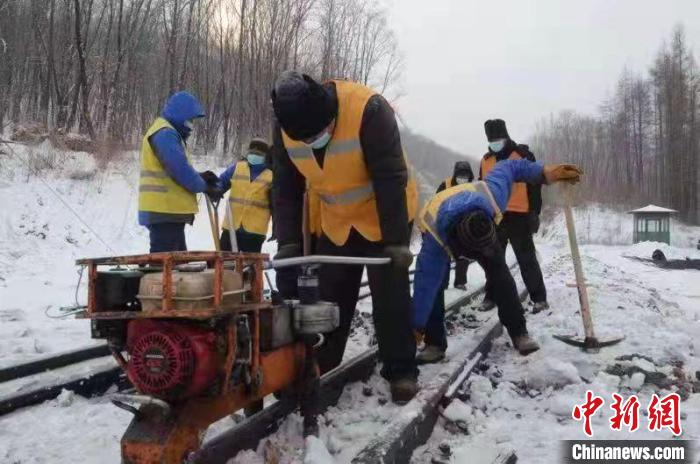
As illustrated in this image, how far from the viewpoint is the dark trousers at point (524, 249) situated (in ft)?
20.2

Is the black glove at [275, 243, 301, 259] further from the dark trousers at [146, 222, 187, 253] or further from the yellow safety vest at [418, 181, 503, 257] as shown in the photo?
the dark trousers at [146, 222, 187, 253]

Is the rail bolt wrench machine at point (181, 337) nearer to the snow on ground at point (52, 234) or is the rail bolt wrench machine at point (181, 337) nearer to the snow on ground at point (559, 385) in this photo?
the snow on ground at point (559, 385)

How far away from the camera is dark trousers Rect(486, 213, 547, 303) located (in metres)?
6.15

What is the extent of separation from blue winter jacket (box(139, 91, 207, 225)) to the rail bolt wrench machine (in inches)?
93.1

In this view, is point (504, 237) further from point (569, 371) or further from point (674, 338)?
point (569, 371)

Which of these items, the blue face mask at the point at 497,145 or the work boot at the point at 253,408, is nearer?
the work boot at the point at 253,408

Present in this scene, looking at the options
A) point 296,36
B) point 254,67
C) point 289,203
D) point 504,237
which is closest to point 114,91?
point 254,67

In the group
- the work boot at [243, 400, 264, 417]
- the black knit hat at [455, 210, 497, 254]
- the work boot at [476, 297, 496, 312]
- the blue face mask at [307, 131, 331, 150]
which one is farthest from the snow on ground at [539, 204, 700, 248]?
the work boot at [243, 400, 264, 417]

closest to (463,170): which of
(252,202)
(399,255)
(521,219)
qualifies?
(521,219)

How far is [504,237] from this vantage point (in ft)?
21.6

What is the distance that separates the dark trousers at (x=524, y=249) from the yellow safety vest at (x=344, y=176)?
10.1 feet

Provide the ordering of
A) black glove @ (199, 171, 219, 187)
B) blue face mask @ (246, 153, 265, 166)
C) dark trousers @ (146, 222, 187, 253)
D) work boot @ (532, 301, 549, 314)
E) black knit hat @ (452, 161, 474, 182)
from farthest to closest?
1. black knit hat @ (452, 161, 474, 182)
2. blue face mask @ (246, 153, 265, 166)
3. work boot @ (532, 301, 549, 314)
4. black glove @ (199, 171, 219, 187)
5. dark trousers @ (146, 222, 187, 253)

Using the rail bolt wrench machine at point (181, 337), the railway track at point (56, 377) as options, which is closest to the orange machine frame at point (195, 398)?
the rail bolt wrench machine at point (181, 337)

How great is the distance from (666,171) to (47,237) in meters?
47.9
